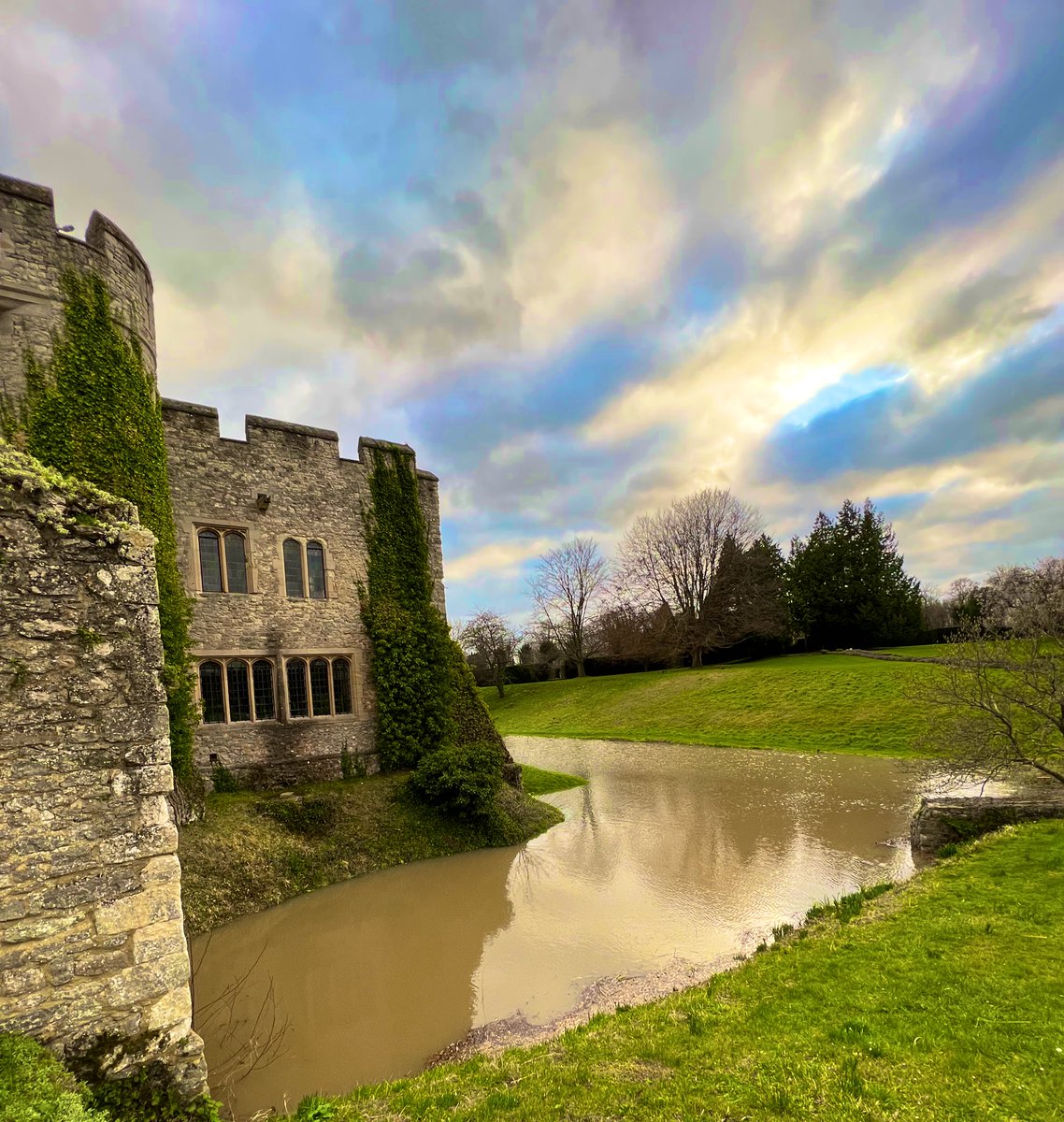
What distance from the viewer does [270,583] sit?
14359 millimetres

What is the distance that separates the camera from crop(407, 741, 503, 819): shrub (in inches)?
526

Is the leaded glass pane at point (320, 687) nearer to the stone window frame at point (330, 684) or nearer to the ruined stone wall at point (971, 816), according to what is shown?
the stone window frame at point (330, 684)

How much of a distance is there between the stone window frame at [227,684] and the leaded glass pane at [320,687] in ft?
2.96

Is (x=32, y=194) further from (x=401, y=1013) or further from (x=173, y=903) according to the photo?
(x=401, y=1013)

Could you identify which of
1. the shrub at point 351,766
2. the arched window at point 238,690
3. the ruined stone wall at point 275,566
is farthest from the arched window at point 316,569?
the shrub at point 351,766

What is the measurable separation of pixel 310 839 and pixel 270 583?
6.08 m

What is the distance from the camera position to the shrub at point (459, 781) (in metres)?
13.4

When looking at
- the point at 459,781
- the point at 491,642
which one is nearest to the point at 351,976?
the point at 459,781

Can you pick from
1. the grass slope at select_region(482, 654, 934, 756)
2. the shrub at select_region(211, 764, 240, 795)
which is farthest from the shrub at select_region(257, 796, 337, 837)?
the grass slope at select_region(482, 654, 934, 756)

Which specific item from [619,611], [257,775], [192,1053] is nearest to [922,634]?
[619,611]

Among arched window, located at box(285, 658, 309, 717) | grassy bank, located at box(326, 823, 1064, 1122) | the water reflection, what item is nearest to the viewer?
grassy bank, located at box(326, 823, 1064, 1122)

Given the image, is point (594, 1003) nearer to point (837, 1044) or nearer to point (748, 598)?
point (837, 1044)

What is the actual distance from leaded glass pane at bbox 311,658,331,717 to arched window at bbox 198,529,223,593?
9.98 feet

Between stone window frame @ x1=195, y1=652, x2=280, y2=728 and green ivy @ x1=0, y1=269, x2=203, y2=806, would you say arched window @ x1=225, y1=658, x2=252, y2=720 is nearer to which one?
stone window frame @ x1=195, y1=652, x2=280, y2=728
